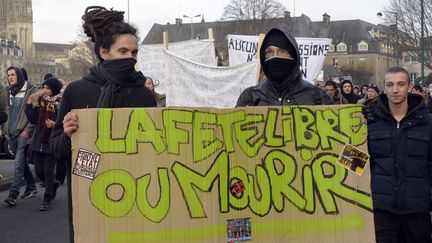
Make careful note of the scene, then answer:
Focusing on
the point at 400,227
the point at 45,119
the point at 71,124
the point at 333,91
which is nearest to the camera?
the point at 71,124

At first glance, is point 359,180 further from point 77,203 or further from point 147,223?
point 77,203

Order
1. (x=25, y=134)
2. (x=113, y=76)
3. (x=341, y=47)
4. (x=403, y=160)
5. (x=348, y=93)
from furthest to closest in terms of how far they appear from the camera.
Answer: (x=341, y=47)
(x=348, y=93)
(x=25, y=134)
(x=403, y=160)
(x=113, y=76)

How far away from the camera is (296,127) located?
312 centimetres

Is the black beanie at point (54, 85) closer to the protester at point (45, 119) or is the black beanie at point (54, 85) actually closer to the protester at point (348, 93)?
the protester at point (45, 119)

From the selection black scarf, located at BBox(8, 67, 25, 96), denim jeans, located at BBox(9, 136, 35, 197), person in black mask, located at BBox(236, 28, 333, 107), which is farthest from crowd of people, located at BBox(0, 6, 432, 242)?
black scarf, located at BBox(8, 67, 25, 96)

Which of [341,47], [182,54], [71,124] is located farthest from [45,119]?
[341,47]

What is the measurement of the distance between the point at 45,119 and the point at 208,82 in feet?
10.8

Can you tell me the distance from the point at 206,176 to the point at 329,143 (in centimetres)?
64

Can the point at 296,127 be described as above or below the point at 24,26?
below

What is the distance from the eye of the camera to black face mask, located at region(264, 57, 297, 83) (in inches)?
152

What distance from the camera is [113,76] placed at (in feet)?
10.4

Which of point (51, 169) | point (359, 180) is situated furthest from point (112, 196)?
point (51, 169)

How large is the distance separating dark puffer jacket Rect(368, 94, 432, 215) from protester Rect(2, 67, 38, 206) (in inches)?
223

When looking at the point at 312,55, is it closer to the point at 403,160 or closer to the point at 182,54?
the point at 182,54
